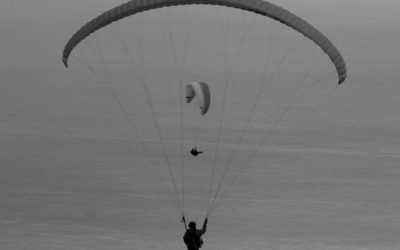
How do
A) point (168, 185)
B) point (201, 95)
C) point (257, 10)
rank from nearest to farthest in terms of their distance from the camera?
point (257, 10) < point (201, 95) < point (168, 185)

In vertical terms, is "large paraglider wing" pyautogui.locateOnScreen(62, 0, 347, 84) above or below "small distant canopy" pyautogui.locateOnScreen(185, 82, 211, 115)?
above

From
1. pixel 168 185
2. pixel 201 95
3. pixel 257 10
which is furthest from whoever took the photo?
pixel 168 185

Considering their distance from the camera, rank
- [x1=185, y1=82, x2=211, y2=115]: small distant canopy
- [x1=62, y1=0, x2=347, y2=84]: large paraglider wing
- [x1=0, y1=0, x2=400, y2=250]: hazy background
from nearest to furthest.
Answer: [x1=62, y1=0, x2=347, y2=84]: large paraglider wing < [x1=185, y1=82, x2=211, y2=115]: small distant canopy < [x1=0, y1=0, x2=400, y2=250]: hazy background

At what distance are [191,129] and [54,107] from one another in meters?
31.2

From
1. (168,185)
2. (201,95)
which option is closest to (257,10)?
(201,95)

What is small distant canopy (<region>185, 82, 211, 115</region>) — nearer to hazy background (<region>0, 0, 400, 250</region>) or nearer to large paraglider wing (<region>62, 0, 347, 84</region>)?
large paraglider wing (<region>62, 0, 347, 84</region>)

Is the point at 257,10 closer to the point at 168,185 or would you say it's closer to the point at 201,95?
the point at 201,95

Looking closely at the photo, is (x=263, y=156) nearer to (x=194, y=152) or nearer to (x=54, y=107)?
(x=54, y=107)

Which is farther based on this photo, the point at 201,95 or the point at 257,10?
the point at 201,95

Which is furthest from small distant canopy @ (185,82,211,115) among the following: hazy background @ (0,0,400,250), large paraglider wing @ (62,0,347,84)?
hazy background @ (0,0,400,250)

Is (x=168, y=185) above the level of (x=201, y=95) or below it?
above

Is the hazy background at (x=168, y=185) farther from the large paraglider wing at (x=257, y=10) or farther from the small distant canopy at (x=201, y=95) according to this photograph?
the large paraglider wing at (x=257, y=10)

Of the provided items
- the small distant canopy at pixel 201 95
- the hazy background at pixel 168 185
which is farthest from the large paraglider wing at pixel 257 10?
the hazy background at pixel 168 185

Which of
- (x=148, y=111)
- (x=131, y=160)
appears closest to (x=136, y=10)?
(x=131, y=160)
